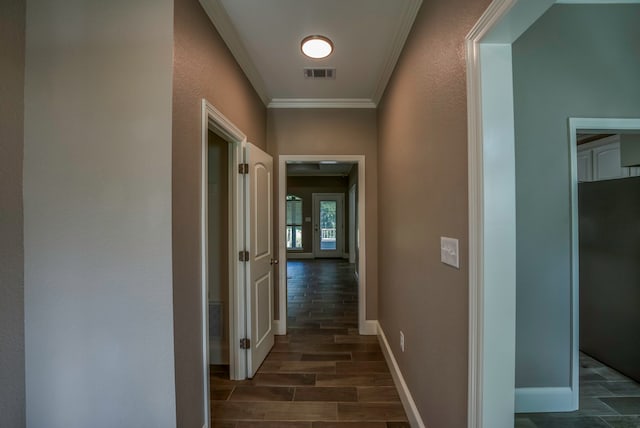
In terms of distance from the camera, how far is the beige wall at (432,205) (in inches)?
45.2

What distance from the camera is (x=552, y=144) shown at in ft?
6.19

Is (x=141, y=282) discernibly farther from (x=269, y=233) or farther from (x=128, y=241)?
(x=269, y=233)

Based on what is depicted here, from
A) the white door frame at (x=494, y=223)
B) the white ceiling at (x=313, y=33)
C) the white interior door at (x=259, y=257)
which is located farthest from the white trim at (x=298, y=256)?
the white door frame at (x=494, y=223)

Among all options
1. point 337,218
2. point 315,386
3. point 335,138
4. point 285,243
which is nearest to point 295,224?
point 337,218

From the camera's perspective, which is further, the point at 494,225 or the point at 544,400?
the point at 544,400

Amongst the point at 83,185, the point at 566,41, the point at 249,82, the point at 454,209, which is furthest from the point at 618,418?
the point at 249,82

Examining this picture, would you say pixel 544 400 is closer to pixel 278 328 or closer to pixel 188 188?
pixel 278 328

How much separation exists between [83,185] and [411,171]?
1843 mm

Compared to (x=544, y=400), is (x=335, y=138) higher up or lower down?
higher up

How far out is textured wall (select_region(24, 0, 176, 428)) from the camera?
4.31 ft

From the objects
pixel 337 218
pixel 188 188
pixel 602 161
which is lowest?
pixel 337 218

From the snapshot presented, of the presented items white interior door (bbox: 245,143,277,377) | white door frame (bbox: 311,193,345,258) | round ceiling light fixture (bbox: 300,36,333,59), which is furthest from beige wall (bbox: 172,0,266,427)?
white door frame (bbox: 311,193,345,258)

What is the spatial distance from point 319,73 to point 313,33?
56 cm

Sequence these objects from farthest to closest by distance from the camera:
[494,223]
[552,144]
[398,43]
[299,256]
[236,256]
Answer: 1. [299,256]
2. [236,256]
3. [398,43]
4. [552,144]
5. [494,223]
